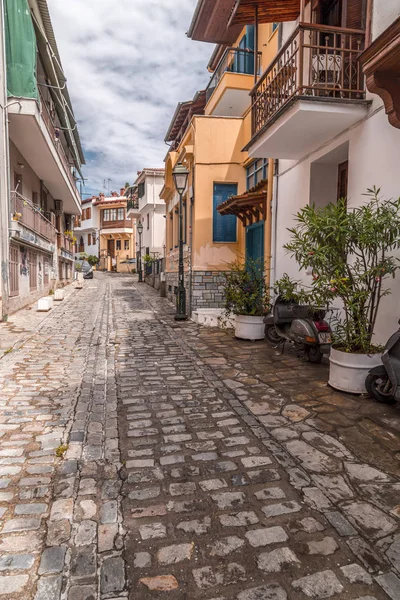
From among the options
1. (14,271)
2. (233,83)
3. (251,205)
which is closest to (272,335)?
(251,205)

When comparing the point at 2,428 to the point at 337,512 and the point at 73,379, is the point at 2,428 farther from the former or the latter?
the point at 337,512

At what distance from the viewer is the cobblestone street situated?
2.09 metres

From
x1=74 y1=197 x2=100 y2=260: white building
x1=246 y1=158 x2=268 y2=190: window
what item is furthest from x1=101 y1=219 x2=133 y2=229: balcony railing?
x1=246 y1=158 x2=268 y2=190: window

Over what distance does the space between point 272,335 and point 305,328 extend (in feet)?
6.03

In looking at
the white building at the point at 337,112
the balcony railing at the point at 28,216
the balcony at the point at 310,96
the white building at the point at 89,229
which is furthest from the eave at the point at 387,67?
the white building at the point at 89,229

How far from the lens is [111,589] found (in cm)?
200

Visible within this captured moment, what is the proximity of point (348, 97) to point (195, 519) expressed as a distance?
644 cm

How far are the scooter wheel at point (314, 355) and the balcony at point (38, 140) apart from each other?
33.9 ft

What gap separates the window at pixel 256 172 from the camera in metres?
10.4

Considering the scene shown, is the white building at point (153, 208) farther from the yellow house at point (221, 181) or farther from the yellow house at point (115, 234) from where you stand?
the yellow house at point (221, 181)

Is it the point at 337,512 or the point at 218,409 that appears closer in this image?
the point at 337,512

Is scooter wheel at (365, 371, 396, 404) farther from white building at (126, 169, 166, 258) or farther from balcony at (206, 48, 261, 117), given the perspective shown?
white building at (126, 169, 166, 258)

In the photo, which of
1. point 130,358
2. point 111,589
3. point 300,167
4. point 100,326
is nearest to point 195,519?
point 111,589

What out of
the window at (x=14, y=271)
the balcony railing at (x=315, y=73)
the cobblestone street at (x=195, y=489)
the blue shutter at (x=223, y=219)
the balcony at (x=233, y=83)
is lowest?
the cobblestone street at (x=195, y=489)
